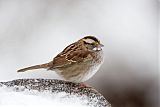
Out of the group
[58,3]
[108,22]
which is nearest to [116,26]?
[108,22]

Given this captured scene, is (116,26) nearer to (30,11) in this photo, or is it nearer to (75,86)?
(30,11)

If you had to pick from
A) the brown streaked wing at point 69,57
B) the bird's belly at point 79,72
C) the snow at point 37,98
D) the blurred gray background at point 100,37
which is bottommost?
the snow at point 37,98

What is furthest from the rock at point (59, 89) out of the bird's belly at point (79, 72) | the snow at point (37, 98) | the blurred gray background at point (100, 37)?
the blurred gray background at point (100, 37)

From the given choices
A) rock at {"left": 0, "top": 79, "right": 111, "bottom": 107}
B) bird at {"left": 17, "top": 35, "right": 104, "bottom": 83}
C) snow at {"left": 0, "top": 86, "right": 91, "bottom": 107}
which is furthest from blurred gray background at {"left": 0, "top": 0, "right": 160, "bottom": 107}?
snow at {"left": 0, "top": 86, "right": 91, "bottom": 107}

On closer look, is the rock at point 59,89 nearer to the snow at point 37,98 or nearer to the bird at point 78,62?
the snow at point 37,98

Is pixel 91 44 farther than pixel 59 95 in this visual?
Yes

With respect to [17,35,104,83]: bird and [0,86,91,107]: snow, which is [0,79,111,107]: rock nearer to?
[0,86,91,107]: snow
